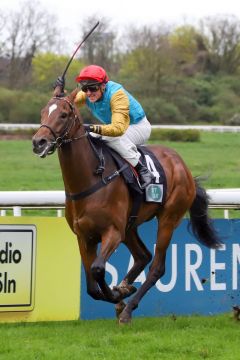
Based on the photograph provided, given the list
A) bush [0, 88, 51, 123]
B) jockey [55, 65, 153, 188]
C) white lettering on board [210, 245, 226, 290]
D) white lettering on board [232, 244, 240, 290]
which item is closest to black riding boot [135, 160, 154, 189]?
jockey [55, 65, 153, 188]

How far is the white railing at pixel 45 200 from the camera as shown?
596 centimetres

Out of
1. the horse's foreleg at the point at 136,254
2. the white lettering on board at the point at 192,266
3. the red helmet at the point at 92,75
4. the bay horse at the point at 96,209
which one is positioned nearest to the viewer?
the bay horse at the point at 96,209

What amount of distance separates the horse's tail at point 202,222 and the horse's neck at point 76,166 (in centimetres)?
134

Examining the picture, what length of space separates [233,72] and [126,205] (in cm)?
4272

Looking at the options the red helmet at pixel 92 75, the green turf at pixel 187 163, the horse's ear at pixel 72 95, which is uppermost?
the red helmet at pixel 92 75

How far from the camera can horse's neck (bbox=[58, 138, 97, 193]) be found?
5.20 metres

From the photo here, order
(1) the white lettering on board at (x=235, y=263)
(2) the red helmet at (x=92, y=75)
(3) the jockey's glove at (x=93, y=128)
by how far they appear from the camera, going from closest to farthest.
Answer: (3) the jockey's glove at (x=93, y=128), (2) the red helmet at (x=92, y=75), (1) the white lettering on board at (x=235, y=263)

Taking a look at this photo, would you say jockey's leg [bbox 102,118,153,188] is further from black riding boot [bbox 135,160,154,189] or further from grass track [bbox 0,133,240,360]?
grass track [bbox 0,133,240,360]

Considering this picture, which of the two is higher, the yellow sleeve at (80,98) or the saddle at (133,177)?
the yellow sleeve at (80,98)

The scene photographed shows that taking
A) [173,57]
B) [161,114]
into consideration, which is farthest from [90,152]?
[173,57]

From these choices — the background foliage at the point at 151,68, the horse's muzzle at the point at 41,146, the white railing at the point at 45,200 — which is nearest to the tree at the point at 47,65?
the background foliage at the point at 151,68

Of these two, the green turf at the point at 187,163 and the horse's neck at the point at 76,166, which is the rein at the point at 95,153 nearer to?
the horse's neck at the point at 76,166

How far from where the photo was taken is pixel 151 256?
6.07 metres

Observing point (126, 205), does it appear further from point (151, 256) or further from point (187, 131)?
point (187, 131)
